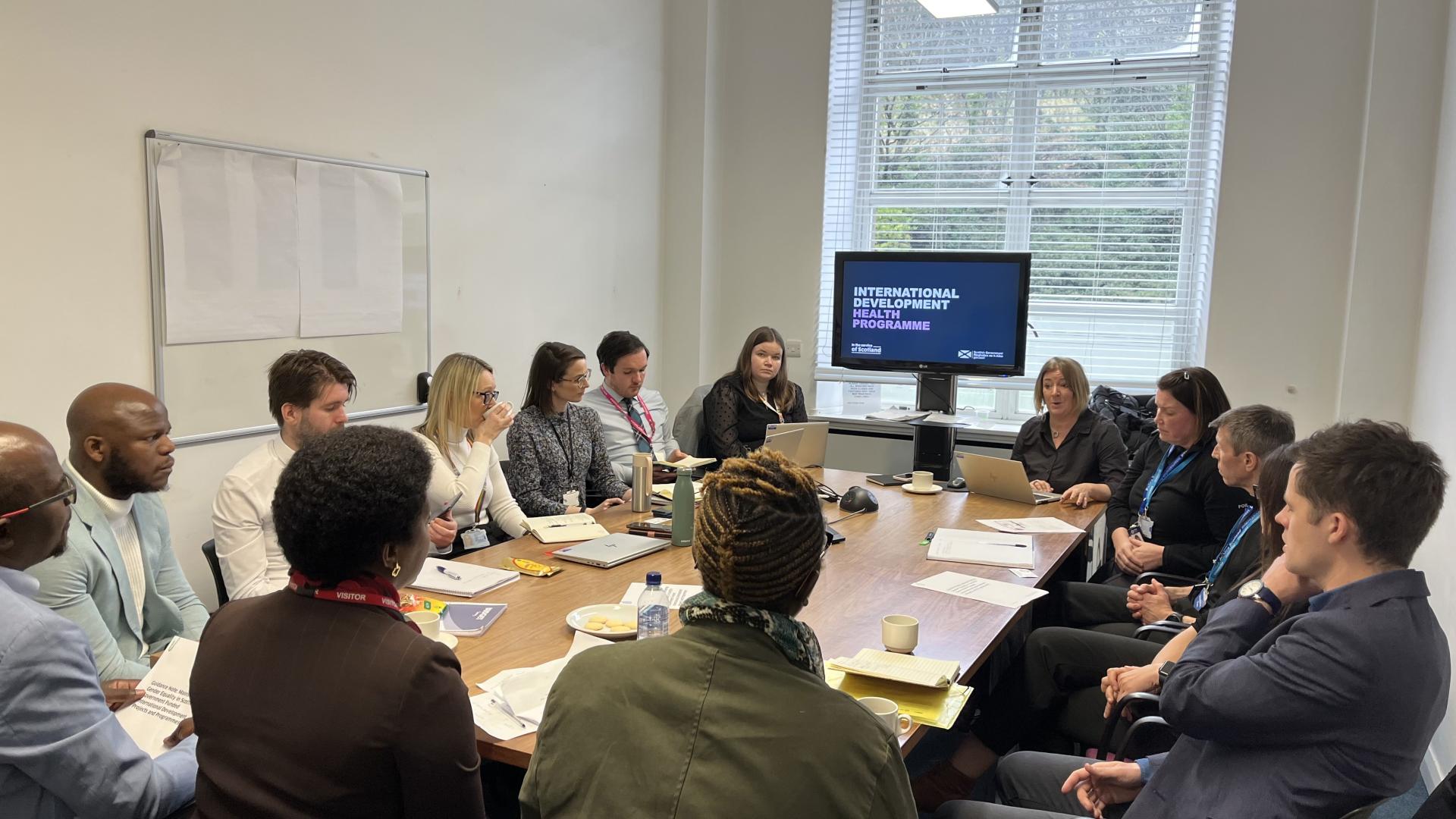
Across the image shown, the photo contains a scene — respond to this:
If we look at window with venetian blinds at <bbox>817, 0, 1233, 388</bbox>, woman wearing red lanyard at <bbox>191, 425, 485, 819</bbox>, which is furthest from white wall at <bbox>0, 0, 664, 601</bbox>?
woman wearing red lanyard at <bbox>191, 425, 485, 819</bbox>

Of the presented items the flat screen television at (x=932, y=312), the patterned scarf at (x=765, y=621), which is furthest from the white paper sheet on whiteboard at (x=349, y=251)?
the patterned scarf at (x=765, y=621)

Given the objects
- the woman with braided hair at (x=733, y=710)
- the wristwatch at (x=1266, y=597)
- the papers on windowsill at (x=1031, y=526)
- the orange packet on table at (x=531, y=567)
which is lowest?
the papers on windowsill at (x=1031, y=526)

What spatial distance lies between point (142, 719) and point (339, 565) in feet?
2.64

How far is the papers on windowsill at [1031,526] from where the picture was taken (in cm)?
359

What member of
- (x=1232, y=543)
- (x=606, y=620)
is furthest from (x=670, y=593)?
(x=1232, y=543)

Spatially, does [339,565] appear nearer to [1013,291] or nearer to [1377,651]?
[1377,651]

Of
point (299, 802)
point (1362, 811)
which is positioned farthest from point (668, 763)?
point (1362, 811)

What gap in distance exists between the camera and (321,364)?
9.47ft

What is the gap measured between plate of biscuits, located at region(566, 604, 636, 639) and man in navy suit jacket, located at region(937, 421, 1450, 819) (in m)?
1.13

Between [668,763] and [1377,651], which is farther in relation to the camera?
[1377,651]

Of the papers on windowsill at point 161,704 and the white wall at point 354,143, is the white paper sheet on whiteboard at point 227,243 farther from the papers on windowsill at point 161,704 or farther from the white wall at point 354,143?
the papers on windowsill at point 161,704

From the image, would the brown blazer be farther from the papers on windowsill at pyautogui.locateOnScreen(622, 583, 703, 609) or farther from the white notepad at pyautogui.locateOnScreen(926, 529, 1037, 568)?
the white notepad at pyautogui.locateOnScreen(926, 529, 1037, 568)

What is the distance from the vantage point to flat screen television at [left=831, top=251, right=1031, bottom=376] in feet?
17.8

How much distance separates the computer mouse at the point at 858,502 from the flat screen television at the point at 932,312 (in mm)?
1920
